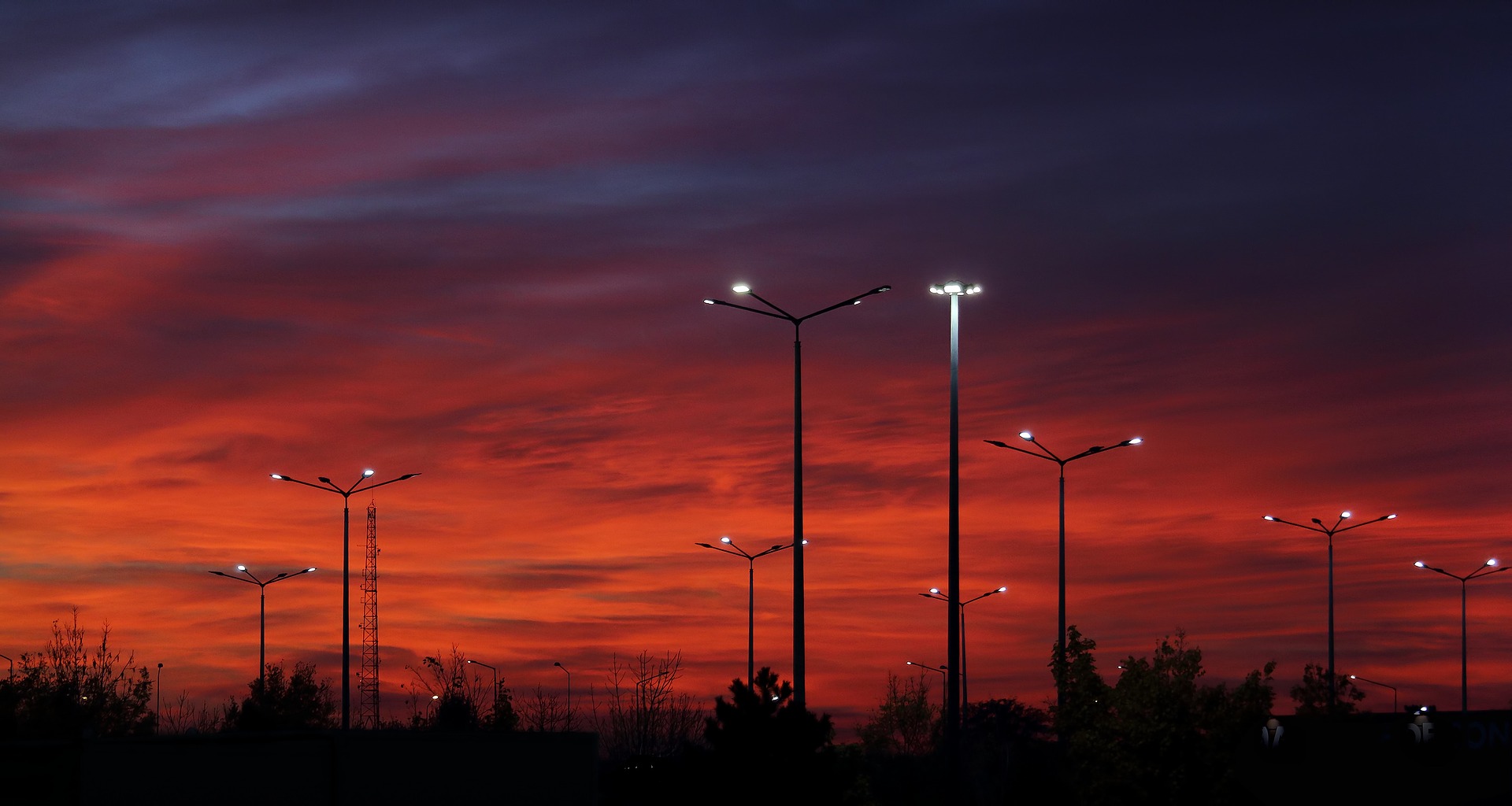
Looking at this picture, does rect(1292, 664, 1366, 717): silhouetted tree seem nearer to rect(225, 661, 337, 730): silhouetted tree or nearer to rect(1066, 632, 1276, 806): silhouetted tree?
rect(1066, 632, 1276, 806): silhouetted tree

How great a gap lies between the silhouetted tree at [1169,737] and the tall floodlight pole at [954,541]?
1251 cm

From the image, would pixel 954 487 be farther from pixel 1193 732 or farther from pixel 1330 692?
pixel 1330 692

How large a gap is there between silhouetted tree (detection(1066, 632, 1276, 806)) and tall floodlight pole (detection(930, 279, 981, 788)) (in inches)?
493

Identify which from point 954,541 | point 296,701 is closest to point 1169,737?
point 954,541

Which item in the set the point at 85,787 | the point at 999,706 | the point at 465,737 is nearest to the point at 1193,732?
the point at 465,737

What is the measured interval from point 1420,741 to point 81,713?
82159 mm

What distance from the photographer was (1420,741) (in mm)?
38031

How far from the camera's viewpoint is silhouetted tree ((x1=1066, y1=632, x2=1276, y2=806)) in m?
50.1

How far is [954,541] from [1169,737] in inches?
595

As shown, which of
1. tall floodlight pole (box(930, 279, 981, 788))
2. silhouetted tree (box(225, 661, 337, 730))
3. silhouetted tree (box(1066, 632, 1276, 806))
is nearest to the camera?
tall floodlight pole (box(930, 279, 981, 788))

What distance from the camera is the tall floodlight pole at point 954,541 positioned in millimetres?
36594

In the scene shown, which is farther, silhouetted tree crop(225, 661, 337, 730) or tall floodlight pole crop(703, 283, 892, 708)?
silhouetted tree crop(225, 661, 337, 730)

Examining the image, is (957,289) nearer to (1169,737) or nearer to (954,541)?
(954,541)

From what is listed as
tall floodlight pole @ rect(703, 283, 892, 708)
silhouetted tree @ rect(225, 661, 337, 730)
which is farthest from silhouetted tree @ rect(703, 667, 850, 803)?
A: silhouetted tree @ rect(225, 661, 337, 730)
